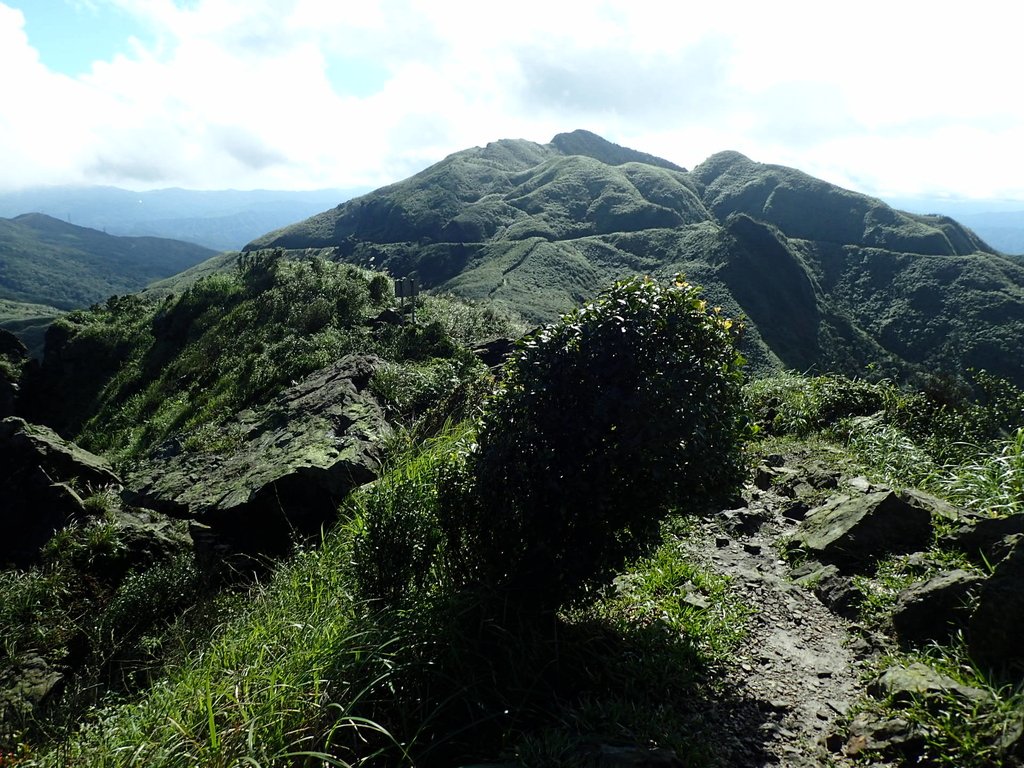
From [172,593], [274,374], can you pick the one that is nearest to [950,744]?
[172,593]

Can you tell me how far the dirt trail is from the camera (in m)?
3.57

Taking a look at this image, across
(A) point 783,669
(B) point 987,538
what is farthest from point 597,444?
(B) point 987,538

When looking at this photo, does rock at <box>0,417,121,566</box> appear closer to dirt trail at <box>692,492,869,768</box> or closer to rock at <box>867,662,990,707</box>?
dirt trail at <box>692,492,869,768</box>

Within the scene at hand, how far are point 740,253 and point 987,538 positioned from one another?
115 metres

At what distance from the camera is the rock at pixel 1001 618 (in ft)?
11.0

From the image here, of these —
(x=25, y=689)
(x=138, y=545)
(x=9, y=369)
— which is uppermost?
(x=9, y=369)

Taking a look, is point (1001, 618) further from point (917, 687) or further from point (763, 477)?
point (763, 477)

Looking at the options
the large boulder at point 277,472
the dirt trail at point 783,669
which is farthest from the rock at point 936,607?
the large boulder at point 277,472

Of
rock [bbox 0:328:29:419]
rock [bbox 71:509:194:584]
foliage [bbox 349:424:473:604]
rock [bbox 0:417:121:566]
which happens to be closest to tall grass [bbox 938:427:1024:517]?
foliage [bbox 349:424:473:604]

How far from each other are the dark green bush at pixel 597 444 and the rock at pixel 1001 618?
1508 millimetres

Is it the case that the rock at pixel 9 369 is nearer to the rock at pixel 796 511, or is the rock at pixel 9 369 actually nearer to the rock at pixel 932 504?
the rock at pixel 796 511

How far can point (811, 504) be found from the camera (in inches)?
258

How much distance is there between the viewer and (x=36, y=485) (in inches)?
296

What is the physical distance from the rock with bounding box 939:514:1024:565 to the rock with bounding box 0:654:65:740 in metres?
6.74
